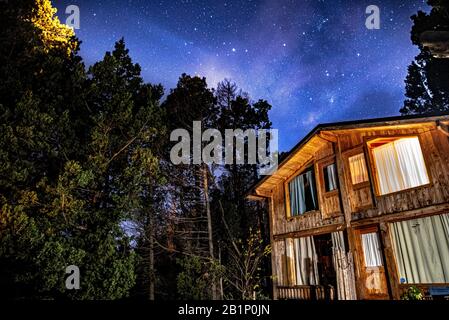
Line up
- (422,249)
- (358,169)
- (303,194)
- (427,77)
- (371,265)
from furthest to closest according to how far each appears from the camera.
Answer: (427,77), (303,194), (358,169), (371,265), (422,249)

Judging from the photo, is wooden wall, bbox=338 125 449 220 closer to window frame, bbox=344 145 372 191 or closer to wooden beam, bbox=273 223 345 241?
window frame, bbox=344 145 372 191

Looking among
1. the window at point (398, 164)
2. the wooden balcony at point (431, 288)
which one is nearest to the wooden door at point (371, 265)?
the wooden balcony at point (431, 288)

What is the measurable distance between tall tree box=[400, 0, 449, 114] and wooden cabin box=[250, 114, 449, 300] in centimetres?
1430

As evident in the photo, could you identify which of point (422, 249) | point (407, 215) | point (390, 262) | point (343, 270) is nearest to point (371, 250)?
point (390, 262)

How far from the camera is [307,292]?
12883 millimetres

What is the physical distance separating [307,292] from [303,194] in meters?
4.39

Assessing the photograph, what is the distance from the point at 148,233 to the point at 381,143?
13757mm

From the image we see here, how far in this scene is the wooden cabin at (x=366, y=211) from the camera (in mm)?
9516

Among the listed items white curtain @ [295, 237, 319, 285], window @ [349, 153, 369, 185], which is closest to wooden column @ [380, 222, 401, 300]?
window @ [349, 153, 369, 185]

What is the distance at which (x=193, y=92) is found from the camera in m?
21.6

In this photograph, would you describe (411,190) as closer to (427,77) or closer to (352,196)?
(352,196)

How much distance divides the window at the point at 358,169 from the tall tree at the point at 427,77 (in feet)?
46.8

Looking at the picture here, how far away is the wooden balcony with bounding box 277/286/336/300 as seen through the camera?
39.5 feet
